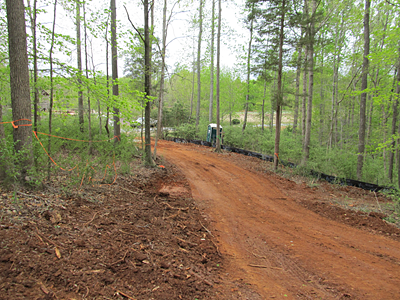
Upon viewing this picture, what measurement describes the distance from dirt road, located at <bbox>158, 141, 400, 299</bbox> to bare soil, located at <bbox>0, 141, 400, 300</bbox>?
0.07ft

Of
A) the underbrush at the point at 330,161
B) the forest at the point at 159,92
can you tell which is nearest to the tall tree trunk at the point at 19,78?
the forest at the point at 159,92

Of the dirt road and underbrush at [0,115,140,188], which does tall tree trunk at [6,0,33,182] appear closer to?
underbrush at [0,115,140,188]

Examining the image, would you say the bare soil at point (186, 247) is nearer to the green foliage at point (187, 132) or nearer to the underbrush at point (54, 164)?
the underbrush at point (54, 164)

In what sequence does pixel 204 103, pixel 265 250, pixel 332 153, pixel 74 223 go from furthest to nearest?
pixel 204 103 → pixel 332 153 → pixel 265 250 → pixel 74 223

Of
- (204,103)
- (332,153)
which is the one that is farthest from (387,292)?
(204,103)

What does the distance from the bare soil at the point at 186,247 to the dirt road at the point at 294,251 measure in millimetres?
22

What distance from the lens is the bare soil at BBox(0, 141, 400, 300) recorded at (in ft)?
9.41

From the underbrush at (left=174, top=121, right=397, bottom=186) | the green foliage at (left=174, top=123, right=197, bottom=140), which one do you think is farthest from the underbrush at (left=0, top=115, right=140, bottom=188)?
the green foliage at (left=174, top=123, right=197, bottom=140)

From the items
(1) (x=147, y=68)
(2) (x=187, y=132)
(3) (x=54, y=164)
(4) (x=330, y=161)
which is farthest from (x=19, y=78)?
(2) (x=187, y=132)

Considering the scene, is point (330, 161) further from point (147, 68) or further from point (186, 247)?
point (186, 247)

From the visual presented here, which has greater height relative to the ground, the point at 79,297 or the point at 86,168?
the point at 86,168

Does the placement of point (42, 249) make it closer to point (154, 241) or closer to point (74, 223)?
point (74, 223)

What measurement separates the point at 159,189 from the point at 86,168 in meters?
2.69

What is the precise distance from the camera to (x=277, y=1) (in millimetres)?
10906
